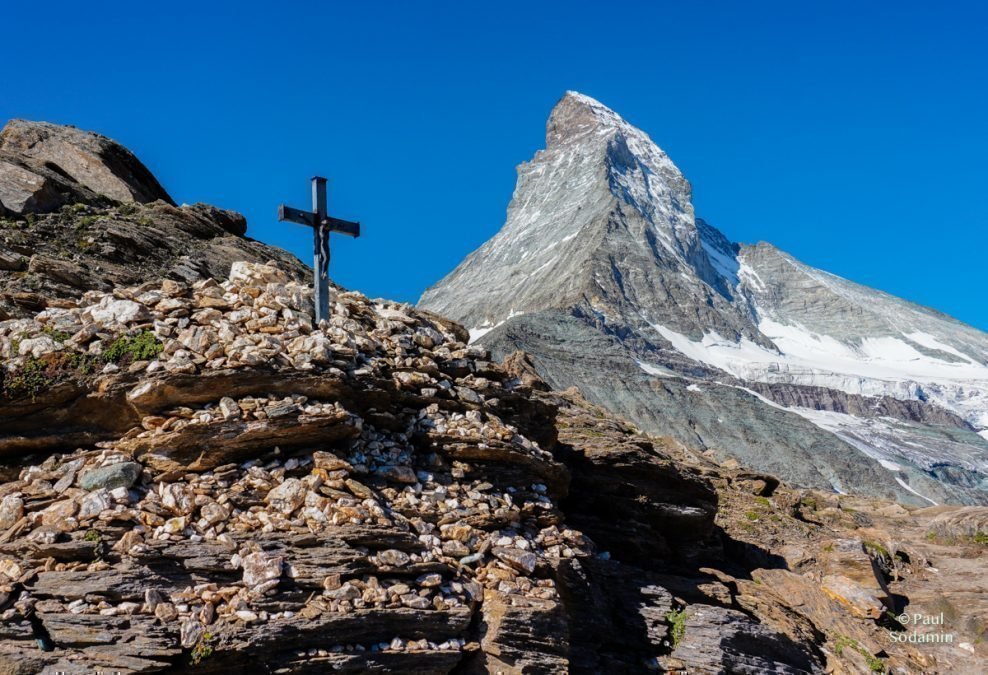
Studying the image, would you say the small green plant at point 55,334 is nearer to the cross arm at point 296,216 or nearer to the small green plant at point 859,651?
the cross arm at point 296,216

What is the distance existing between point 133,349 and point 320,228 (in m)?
3.60

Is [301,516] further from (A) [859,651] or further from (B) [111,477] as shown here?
(A) [859,651]

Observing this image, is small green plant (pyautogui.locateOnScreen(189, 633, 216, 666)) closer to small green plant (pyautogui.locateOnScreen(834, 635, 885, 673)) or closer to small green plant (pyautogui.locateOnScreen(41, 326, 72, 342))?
small green plant (pyautogui.locateOnScreen(41, 326, 72, 342))

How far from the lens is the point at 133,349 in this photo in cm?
1078

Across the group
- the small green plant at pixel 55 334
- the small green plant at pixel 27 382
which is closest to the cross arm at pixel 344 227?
the small green plant at pixel 55 334

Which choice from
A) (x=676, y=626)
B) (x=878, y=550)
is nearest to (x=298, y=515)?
(x=676, y=626)

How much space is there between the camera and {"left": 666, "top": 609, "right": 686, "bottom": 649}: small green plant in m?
12.4

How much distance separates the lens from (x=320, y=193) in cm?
1347

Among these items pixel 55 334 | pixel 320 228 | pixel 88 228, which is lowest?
pixel 55 334

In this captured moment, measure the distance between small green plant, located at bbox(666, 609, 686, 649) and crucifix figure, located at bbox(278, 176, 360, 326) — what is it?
6.59 metres

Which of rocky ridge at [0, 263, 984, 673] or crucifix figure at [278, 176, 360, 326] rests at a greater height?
crucifix figure at [278, 176, 360, 326]

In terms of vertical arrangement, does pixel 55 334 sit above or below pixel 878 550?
above

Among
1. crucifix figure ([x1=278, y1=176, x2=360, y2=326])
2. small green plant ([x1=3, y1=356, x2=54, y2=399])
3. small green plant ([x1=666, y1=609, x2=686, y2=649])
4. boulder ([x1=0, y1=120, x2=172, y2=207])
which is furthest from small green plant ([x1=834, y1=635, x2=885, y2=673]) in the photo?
boulder ([x1=0, y1=120, x2=172, y2=207])

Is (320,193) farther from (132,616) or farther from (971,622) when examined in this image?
(971,622)
